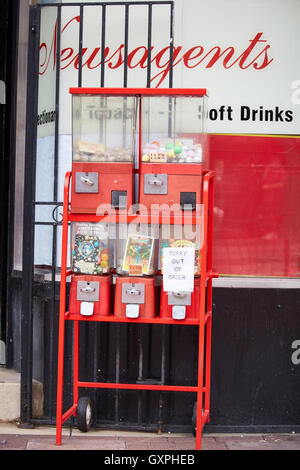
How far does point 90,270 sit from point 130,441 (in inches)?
52.6

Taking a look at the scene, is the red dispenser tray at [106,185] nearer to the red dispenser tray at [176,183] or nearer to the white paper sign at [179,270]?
the red dispenser tray at [176,183]

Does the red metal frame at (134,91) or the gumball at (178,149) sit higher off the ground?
the red metal frame at (134,91)

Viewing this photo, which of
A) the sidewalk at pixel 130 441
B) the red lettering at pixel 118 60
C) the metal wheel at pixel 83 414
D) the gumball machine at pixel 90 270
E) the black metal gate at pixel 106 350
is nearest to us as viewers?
the gumball machine at pixel 90 270

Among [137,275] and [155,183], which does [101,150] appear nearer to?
[155,183]

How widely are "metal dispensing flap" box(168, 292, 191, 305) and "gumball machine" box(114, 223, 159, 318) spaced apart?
0.45ft

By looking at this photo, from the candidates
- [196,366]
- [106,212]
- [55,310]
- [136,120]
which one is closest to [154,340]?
[196,366]

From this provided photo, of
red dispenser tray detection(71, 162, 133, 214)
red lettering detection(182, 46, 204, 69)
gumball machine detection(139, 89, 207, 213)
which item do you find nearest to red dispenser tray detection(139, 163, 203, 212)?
gumball machine detection(139, 89, 207, 213)

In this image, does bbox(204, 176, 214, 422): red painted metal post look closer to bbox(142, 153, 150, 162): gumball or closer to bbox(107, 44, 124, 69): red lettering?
bbox(142, 153, 150, 162): gumball

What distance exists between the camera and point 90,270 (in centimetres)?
540

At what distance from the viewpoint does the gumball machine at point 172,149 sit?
528 centimetres

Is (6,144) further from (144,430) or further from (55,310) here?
(144,430)

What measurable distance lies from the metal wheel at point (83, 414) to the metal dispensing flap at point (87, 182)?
1550 mm

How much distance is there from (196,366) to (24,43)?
3056 mm

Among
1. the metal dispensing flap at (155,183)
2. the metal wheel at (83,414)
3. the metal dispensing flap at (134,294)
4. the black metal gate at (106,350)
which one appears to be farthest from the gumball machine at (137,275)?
the metal wheel at (83,414)
